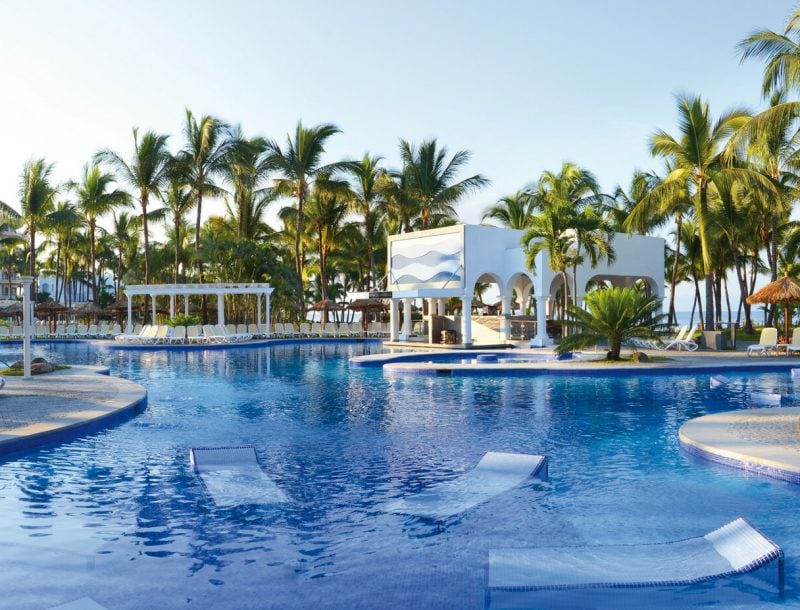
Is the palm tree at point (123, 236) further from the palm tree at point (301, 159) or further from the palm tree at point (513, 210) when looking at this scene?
the palm tree at point (513, 210)

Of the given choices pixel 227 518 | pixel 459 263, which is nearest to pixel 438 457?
pixel 227 518

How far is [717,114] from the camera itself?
24812 mm

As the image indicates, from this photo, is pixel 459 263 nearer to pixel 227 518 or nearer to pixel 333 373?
pixel 333 373

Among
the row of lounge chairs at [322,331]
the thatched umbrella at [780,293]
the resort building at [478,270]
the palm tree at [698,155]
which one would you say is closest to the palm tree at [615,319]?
the thatched umbrella at [780,293]

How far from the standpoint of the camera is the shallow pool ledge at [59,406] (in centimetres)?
840

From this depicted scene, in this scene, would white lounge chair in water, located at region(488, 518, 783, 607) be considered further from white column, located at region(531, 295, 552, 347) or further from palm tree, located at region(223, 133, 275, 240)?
palm tree, located at region(223, 133, 275, 240)

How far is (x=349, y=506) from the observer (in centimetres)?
616

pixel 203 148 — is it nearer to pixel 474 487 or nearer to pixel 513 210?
pixel 513 210

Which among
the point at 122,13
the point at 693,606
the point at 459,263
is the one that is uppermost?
the point at 122,13

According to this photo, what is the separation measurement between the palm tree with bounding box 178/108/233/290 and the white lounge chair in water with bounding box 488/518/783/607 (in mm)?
32269

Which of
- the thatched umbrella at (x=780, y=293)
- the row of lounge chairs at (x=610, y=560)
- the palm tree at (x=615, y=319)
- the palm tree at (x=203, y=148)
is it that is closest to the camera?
the row of lounge chairs at (x=610, y=560)

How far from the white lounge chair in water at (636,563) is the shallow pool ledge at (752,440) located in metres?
2.10

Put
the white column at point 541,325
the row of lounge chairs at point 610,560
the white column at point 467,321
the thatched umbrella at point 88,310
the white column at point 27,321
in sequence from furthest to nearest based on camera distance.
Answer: the thatched umbrella at point 88,310 < the white column at point 467,321 < the white column at point 541,325 < the white column at point 27,321 < the row of lounge chairs at point 610,560

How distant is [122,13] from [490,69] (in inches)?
331
